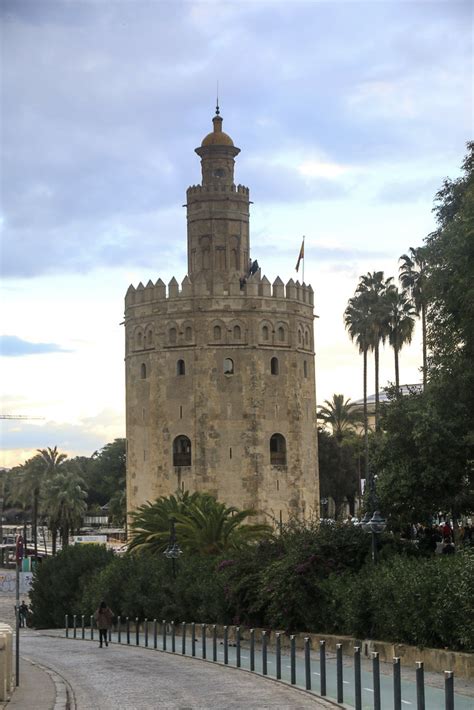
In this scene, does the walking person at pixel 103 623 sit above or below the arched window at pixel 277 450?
below

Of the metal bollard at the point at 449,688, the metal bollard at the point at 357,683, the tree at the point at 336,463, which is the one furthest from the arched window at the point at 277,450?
the metal bollard at the point at 449,688

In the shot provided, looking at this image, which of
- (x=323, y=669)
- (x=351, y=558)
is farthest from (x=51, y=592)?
(x=323, y=669)

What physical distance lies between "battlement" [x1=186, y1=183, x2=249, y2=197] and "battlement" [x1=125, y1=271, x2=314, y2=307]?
4.62m

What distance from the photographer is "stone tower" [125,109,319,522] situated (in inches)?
2283

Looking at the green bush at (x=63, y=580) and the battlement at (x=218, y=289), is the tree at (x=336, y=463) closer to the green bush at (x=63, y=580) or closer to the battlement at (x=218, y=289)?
the battlement at (x=218, y=289)

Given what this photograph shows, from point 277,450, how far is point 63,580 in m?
16.4

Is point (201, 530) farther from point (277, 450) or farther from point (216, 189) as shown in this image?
point (216, 189)

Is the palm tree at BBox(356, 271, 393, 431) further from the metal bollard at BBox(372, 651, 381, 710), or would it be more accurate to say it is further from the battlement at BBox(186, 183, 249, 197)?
the metal bollard at BBox(372, 651, 381, 710)

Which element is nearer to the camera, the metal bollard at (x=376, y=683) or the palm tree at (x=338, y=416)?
the metal bollard at (x=376, y=683)

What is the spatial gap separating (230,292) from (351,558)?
34.1m

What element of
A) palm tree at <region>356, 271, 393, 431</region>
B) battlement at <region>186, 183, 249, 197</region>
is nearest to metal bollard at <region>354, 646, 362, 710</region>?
palm tree at <region>356, 271, 393, 431</region>

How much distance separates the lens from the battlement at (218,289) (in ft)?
194

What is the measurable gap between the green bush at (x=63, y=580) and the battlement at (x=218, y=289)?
16.4 m

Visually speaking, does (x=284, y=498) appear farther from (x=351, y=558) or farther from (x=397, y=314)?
(x=351, y=558)
